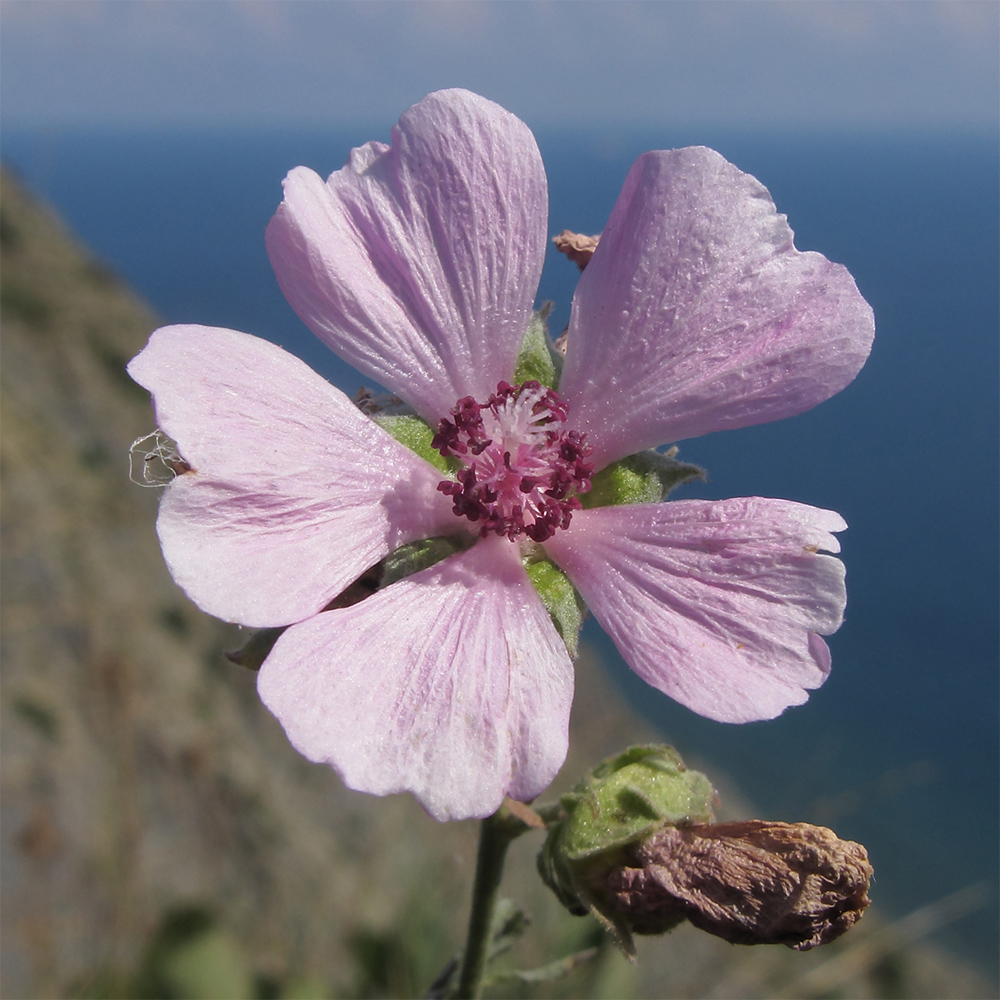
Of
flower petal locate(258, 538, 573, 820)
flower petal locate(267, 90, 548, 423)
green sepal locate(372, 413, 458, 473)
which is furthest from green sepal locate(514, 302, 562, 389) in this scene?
flower petal locate(258, 538, 573, 820)

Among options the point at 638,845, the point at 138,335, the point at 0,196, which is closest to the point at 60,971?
the point at 638,845

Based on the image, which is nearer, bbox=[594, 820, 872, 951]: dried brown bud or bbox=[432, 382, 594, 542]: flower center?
bbox=[594, 820, 872, 951]: dried brown bud

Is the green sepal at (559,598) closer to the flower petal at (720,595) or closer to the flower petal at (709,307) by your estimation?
the flower petal at (720,595)

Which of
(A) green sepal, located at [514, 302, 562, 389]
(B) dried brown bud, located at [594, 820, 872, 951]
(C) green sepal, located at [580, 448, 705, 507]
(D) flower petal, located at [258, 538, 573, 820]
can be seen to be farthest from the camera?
(A) green sepal, located at [514, 302, 562, 389]

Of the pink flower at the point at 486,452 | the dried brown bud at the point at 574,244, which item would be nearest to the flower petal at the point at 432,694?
the pink flower at the point at 486,452

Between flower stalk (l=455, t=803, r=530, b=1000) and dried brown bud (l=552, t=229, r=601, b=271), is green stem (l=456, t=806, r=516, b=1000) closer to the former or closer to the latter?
flower stalk (l=455, t=803, r=530, b=1000)

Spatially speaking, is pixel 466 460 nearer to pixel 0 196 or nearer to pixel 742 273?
pixel 742 273

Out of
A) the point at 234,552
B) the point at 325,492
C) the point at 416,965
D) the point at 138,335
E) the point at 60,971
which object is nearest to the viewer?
the point at 234,552
